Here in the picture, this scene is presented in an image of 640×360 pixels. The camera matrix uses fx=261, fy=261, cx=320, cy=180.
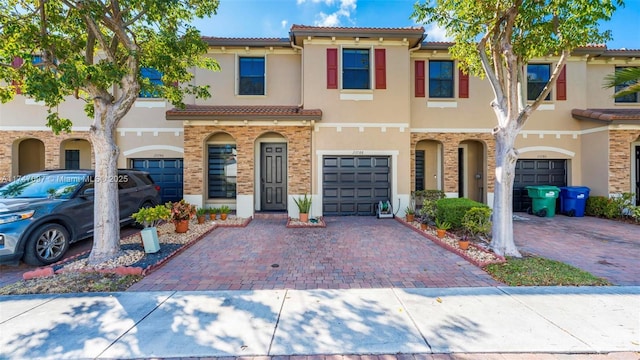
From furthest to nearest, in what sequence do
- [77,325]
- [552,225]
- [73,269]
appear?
[552,225], [73,269], [77,325]

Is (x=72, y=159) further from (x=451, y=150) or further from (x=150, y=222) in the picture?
(x=451, y=150)

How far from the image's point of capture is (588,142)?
10195mm

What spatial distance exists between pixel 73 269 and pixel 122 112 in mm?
3022

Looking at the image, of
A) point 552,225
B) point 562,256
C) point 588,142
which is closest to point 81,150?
point 562,256

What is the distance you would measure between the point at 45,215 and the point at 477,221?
30.9 ft

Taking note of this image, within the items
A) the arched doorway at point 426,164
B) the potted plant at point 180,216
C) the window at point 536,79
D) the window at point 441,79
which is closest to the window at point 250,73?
the potted plant at point 180,216

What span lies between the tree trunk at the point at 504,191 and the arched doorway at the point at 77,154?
14191 millimetres

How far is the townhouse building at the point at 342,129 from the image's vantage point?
935 centimetres

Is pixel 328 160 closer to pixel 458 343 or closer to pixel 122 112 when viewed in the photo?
pixel 122 112

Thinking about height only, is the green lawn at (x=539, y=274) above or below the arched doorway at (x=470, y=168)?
below

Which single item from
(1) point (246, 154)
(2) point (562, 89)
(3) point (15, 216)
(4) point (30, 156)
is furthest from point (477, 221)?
(4) point (30, 156)

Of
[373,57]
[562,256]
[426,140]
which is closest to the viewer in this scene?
[562,256]

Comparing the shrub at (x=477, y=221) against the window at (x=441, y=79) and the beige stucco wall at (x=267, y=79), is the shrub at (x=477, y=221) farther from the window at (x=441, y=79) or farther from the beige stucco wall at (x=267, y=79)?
the beige stucco wall at (x=267, y=79)

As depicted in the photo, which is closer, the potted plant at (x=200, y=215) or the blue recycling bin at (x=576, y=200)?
the potted plant at (x=200, y=215)
